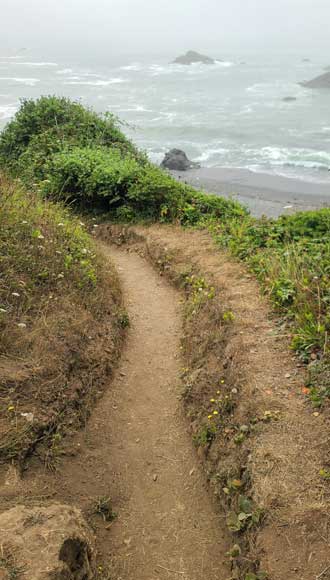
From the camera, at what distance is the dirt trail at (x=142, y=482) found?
498cm

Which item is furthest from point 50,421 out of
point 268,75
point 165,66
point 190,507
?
point 165,66

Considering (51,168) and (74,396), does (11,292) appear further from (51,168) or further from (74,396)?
(51,168)

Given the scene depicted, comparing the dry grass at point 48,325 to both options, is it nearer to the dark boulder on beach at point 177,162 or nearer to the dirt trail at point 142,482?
the dirt trail at point 142,482

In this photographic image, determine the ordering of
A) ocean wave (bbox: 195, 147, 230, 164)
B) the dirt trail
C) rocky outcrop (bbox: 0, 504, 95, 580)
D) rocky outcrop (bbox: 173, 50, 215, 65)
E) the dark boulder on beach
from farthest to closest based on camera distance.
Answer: rocky outcrop (bbox: 173, 50, 215, 65), ocean wave (bbox: 195, 147, 230, 164), the dark boulder on beach, the dirt trail, rocky outcrop (bbox: 0, 504, 95, 580)

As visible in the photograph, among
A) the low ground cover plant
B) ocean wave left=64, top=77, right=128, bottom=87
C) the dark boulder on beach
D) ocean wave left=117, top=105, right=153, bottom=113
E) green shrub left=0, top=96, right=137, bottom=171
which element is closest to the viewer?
the low ground cover plant

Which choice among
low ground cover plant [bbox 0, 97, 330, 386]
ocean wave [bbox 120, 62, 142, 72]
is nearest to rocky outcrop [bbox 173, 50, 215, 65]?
ocean wave [bbox 120, 62, 142, 72]

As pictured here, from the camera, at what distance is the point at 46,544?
403 centimetres

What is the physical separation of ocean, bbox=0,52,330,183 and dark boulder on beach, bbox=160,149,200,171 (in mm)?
1498

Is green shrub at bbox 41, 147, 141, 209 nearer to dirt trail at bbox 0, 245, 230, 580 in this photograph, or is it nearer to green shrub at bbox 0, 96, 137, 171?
green shrub at bbox 0, 96, 137, 171

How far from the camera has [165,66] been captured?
8431 cm

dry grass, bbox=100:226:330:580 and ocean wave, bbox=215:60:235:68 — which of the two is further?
ocean wave, bbox=215:60:235:68

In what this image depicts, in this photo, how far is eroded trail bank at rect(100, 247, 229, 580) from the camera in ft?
16.4

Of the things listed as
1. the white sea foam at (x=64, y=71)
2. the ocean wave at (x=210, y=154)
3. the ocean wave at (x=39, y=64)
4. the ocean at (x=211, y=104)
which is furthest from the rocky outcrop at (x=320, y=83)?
the ocean wave at (x=39, y=64)

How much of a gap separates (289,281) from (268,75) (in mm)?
69899
